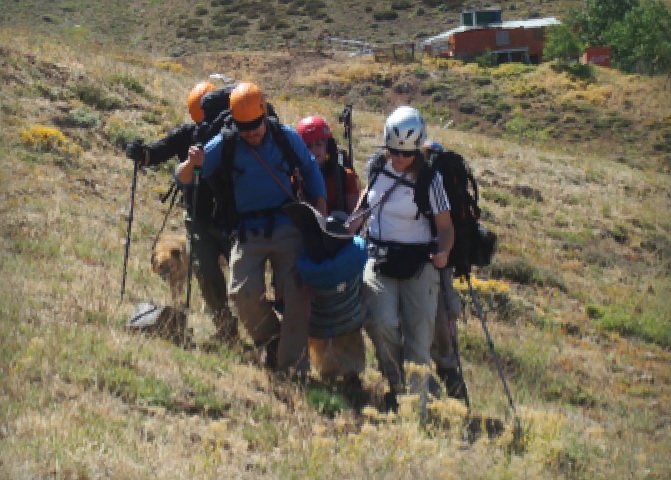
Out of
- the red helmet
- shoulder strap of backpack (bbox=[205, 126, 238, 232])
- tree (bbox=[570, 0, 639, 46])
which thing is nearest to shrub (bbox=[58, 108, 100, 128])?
the red helmet

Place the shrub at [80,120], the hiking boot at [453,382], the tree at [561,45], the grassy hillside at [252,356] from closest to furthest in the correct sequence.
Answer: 1. the grassy hillside at [252,356]
2. the hiking boot at [453,382]
3. the shrub at [80,120]
4. the tree at [561,45]

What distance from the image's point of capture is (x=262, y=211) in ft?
22.2

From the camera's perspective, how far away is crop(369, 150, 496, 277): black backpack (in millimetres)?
6355

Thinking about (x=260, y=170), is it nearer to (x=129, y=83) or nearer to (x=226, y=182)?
(x=226, y=182)

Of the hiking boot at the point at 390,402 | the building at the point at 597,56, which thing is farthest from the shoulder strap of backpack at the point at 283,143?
the building at the point at 597,56

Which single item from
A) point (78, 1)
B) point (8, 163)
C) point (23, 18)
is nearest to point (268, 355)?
point (8, 163)

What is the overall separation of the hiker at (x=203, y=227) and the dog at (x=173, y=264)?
2.42ft

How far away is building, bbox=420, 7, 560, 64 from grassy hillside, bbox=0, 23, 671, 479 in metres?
35.6

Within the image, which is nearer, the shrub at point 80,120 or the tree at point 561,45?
the shrub at point 80,120

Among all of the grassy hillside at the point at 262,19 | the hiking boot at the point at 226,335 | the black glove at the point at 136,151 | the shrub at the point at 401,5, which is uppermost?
the shrub at the point at 401,5

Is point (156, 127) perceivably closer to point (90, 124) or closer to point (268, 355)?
point (90, 124)

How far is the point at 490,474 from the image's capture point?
4.98 meters

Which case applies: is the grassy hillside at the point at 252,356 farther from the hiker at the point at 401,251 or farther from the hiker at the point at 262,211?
the hiker at the point at 401,251

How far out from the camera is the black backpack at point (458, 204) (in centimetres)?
636
